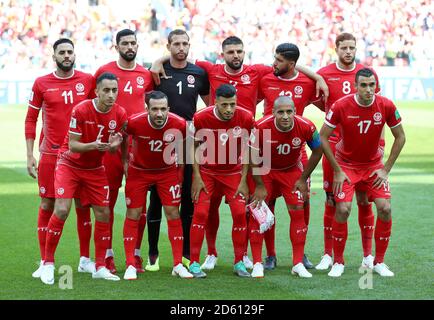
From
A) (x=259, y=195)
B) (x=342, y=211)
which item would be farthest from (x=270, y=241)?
(x=342, y=211)

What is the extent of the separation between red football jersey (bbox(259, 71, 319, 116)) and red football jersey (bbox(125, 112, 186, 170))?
950mm

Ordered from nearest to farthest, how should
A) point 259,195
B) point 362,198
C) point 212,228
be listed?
point 259,195 → point 362,198 → point 212,228

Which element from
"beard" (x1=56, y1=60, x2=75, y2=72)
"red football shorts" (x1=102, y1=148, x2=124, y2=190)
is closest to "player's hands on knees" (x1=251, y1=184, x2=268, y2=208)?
"red football shorts" (x1=102, y1=148, x2=124, y2=190)

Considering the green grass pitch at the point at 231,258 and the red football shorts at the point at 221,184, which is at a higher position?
the red football shorts at the point at 221,184

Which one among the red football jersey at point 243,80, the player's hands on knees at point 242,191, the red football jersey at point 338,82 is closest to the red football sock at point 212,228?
the player's hands on knees at point 242,191

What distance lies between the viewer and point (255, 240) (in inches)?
312

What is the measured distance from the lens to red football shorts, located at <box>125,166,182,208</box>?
788 centimetres

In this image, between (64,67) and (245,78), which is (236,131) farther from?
(64,67)

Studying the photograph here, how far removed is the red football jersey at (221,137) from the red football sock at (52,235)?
1.35 meters

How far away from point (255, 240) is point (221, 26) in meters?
23.3

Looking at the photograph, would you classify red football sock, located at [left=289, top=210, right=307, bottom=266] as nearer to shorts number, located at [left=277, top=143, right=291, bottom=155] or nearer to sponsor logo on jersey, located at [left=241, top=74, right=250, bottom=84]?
shorts number, located at [left=277, top=143, right=291, bottom=155]

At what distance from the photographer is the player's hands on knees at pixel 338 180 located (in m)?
7.74

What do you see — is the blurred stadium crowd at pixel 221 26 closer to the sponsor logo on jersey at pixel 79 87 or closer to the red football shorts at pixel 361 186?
the sponsor logo on jersey at pixel 79 87

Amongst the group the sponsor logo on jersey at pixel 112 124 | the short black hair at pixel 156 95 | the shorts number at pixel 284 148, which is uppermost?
the short black hair at pixel 156 95
